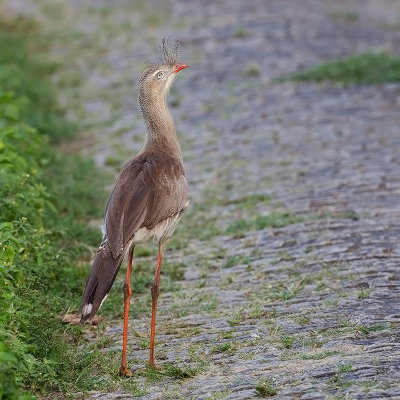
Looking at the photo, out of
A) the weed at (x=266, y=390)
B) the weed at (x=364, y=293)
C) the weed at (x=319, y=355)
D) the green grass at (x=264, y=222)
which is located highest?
the green grass at (x=264, y=222)

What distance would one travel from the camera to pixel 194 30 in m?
15.0

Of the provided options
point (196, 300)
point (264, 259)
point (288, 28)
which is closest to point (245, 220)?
point (264, 259)

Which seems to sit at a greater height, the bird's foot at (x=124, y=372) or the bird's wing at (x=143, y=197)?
the bird's wing at (x=143, y=197)

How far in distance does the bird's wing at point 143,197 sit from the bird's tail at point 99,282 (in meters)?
0.06

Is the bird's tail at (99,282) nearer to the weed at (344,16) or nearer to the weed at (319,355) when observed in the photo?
the weed at (319,355)

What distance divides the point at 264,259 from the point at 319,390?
2551 mm

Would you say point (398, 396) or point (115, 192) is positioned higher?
point (115, 192)

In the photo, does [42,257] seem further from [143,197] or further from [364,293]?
[364,293]

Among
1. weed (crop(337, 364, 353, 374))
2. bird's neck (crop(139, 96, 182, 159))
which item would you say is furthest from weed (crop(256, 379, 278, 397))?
bird's neck (crop(139, 96, 182, 159))

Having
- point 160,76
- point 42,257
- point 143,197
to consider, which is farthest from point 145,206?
point 160,76

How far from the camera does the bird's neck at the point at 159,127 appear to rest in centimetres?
657

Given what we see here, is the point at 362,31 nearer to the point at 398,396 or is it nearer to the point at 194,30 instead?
the point at 194,30

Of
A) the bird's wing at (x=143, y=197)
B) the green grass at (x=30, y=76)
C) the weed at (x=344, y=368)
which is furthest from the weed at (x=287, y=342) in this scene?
the green grass at (x=30, y=76)

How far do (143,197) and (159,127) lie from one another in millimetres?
881
